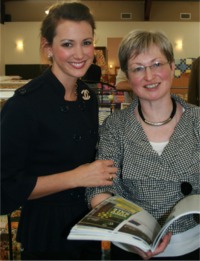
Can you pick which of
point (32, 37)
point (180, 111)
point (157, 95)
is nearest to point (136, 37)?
point (157, 95)

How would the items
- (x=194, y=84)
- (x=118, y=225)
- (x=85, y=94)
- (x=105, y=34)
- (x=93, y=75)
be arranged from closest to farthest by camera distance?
(x=118, y=225) → (x=85, y=94) → (x=93, y=75) → (x=194, y=84) → (x=105, y=34)

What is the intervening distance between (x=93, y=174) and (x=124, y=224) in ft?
0.89

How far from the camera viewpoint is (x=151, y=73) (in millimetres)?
1376

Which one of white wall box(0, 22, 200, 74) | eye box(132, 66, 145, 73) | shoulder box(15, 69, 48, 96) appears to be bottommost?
shoulder box(15, 69, 48, 96)

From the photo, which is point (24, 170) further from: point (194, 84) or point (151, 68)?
point (194, 84)

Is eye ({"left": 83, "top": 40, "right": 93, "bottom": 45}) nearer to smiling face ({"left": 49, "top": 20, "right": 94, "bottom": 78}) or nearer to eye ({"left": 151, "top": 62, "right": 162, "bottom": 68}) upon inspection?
smiling face ({"left": 49, "top": 20, "right": 94, "bottom": 78})

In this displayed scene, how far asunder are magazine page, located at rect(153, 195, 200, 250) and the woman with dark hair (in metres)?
0.28

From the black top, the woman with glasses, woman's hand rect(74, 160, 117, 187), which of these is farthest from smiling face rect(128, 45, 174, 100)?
the black top

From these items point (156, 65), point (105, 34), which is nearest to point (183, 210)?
point (156, 65)

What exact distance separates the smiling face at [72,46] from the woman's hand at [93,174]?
1.09 feet

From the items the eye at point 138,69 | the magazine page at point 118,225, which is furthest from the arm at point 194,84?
the magazine page at point 118,225

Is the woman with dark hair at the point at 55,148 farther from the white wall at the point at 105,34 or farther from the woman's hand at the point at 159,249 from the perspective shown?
the white wall at the point at 105,34

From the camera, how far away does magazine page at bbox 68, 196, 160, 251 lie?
93 cm

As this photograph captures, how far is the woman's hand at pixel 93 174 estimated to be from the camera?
4.00ft
